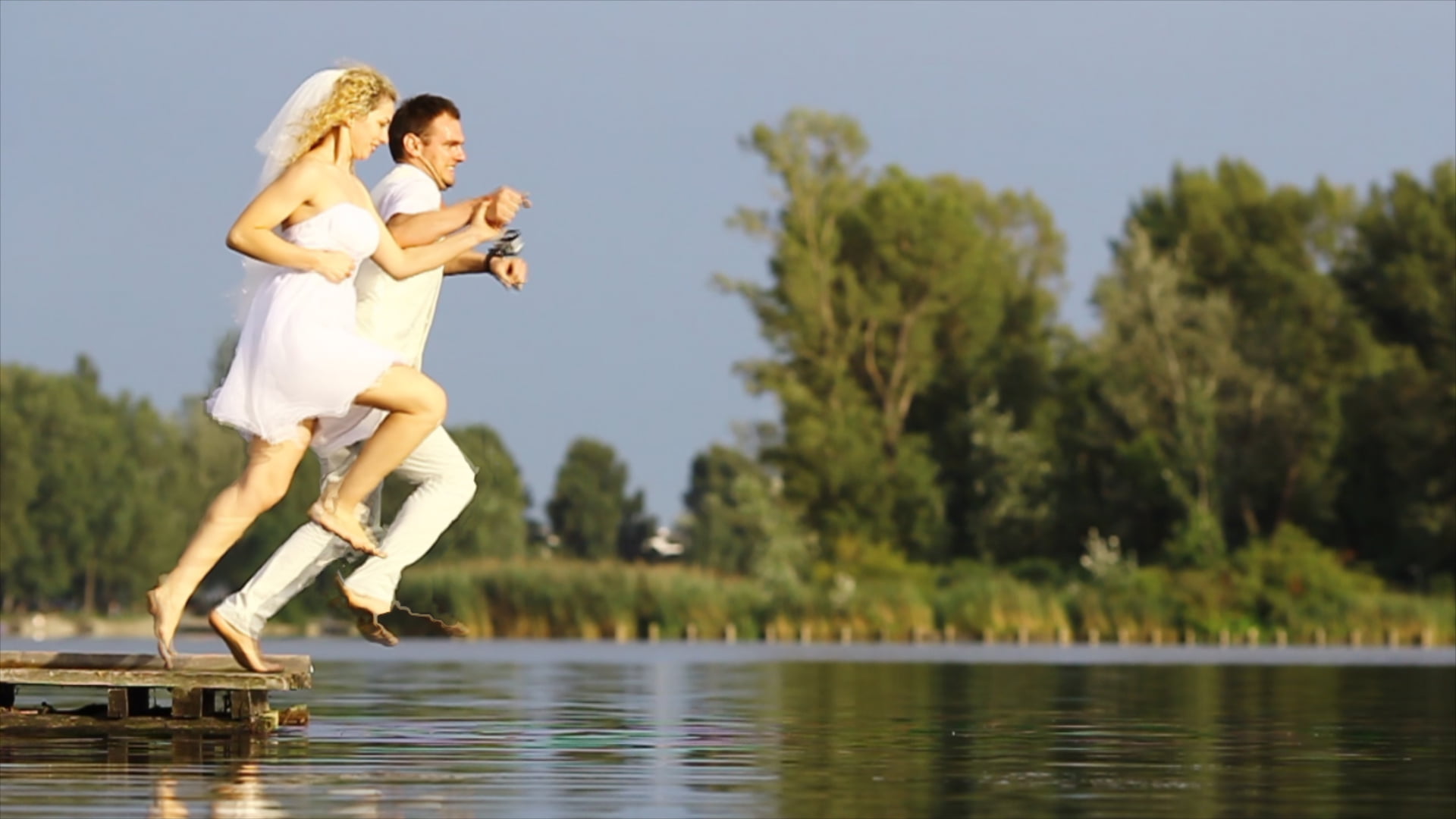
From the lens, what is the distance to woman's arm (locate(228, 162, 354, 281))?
10492 millimetres

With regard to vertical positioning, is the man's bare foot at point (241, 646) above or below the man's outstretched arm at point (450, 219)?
below

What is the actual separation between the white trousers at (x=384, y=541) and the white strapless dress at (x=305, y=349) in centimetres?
52

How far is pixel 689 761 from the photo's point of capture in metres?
10.7

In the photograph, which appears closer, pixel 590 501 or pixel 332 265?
pixel 332 265

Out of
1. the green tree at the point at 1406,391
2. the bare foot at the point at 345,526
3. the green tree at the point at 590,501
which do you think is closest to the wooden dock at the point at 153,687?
the bare foot at the point at 345,526

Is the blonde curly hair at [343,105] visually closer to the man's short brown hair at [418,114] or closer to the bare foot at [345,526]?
the man's short brown hair at [418,114]

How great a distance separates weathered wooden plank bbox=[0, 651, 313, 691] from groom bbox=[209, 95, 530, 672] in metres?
0.21

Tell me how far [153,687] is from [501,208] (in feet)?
9.29

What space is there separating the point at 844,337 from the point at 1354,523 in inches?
562

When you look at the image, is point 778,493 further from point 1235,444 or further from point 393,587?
point 393,587

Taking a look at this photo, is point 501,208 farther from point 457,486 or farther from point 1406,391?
point 1406,391

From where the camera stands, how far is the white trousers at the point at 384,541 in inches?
430

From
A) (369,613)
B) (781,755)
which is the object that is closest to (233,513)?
(369,613)

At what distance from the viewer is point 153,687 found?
11844mm
